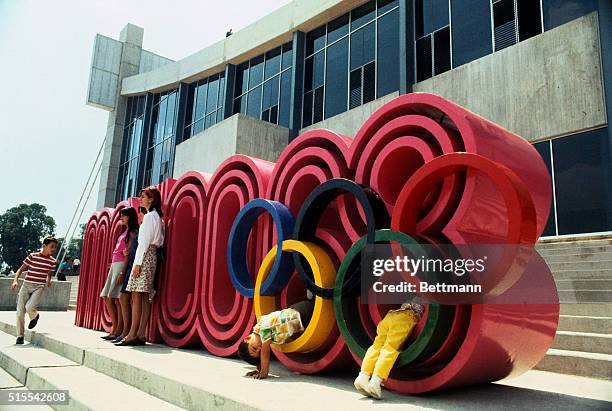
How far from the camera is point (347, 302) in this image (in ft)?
11.6

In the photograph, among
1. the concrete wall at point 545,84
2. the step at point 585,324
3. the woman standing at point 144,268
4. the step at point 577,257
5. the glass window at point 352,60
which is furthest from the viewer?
the glass window at point 352,60

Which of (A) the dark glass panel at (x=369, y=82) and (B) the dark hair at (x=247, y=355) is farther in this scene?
(A) the dark glass panel at (x=369, y=82)

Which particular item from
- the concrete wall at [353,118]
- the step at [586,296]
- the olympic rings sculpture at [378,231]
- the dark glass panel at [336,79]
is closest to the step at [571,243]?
the step at [586,296]

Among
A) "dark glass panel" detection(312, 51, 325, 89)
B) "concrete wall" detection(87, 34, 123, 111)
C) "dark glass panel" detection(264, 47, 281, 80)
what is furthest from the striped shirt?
"concrete wall" detection(87, 34, 123, 111)

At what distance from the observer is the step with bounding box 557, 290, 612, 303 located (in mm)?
5823

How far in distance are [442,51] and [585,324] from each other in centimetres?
941

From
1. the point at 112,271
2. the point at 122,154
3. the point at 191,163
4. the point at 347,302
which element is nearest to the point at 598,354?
the point at 347,302

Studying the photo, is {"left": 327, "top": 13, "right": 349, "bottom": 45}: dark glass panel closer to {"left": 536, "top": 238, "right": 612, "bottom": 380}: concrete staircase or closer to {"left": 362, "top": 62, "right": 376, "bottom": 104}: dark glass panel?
{"left": 362, "top": 62, "right": 376, "bottom": 104}: dark glass panel

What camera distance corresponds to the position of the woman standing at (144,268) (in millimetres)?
5486

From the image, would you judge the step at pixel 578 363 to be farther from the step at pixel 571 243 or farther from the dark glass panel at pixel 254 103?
the dark glass panel at pixel 254 103

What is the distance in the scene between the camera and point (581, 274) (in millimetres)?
6914

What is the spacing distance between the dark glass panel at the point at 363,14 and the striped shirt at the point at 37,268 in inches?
480

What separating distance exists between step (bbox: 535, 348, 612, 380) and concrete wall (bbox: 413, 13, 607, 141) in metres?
6.77

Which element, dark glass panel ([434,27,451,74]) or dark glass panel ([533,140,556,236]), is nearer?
dark glass panel ([533,140,556,236])
